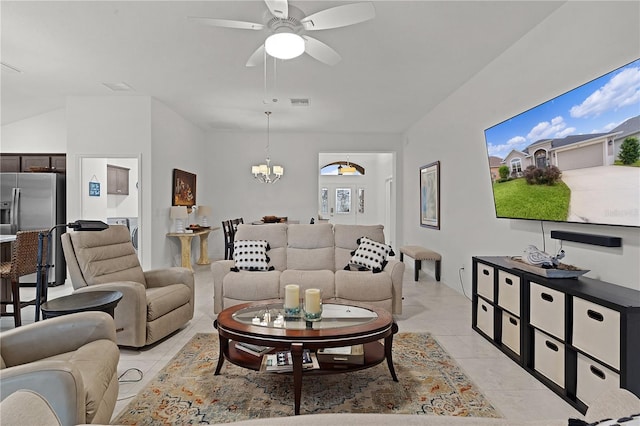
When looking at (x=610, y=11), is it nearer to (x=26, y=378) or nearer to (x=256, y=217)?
(x=26, y=378)

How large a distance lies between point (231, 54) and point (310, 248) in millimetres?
2339

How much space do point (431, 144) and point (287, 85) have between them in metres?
2.76

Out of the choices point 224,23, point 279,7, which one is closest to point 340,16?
point 279,7

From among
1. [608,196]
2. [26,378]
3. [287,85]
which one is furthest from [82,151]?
[608,196]

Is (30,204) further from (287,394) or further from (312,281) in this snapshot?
(287,394)

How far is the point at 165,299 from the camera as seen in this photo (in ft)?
11.3

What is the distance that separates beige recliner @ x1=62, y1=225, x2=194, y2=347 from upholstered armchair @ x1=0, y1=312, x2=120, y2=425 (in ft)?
3.22

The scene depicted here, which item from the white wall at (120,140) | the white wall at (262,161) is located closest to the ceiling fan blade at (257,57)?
the white wall at (120,140)

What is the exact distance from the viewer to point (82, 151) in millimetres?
5840

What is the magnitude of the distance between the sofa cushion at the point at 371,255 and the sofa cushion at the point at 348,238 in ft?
0.47

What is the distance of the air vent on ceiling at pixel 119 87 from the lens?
5.26m

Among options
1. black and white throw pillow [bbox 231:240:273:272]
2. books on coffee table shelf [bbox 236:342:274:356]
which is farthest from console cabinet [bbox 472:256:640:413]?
black and white throw pillow [bbox 231:240:273:272]

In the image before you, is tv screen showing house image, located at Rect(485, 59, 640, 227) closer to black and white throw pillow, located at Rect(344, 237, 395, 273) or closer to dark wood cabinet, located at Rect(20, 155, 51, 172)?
black and white throw pillow, located at Rect(344, 237, 395, 273)

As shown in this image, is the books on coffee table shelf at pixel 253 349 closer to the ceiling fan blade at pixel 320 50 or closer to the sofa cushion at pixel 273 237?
the sofa cushion at pixel 273 237
